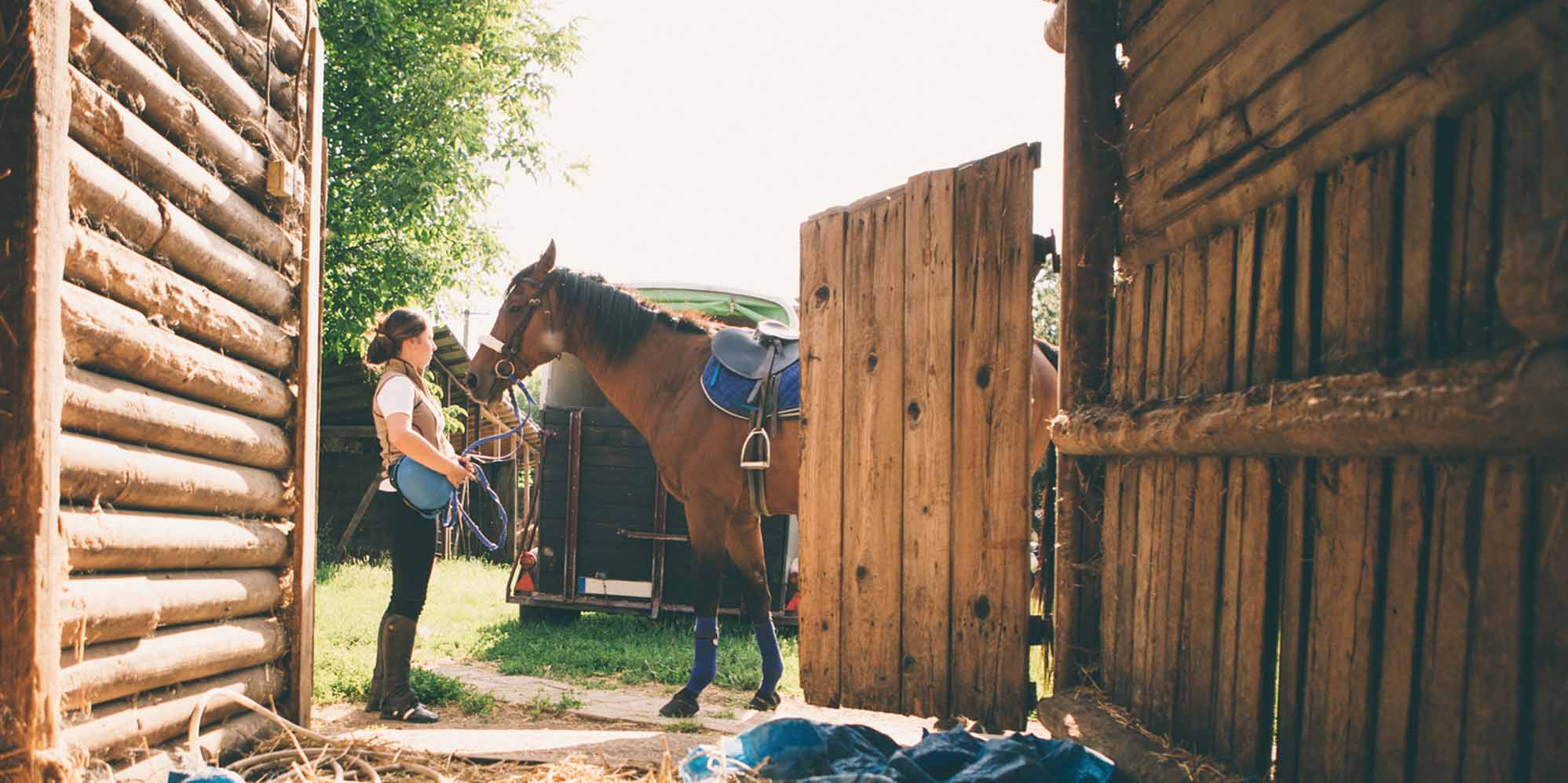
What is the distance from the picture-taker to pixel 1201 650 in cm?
250

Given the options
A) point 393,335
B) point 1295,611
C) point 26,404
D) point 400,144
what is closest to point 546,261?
point 393,335

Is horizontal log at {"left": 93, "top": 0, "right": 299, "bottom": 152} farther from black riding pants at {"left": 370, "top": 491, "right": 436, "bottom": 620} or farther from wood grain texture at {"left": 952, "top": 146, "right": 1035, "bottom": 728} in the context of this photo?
wood grain texture at {"left": 952, "top": 146, "right": 1035, "bottom": 728}

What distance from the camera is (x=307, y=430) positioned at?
377cm

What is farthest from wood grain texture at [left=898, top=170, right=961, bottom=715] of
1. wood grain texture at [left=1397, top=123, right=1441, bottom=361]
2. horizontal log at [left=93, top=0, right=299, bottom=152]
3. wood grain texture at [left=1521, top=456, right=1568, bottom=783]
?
horizontal log at [left=93, top=0, right=299, bottom=152]

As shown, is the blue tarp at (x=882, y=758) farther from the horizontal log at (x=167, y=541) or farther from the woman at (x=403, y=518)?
the woman at (x=403, y=518)

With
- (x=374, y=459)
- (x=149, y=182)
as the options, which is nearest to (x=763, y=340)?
(x=149, y=182)

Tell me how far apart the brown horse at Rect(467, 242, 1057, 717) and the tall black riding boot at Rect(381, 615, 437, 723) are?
1.16m

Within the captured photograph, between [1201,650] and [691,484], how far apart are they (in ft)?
9.94

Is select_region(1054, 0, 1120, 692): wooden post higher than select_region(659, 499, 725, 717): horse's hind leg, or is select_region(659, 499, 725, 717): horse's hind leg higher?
select_region(1054, 0, 1120, 692): wooden post

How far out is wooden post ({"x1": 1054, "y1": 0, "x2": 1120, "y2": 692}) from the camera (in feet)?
10.5

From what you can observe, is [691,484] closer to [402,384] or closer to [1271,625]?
[402,384]

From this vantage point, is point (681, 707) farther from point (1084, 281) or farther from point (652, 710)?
point (1084, 281)

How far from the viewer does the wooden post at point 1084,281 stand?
3197mm

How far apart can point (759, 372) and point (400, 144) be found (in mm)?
7791
